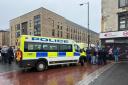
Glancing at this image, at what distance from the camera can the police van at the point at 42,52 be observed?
17922 mm

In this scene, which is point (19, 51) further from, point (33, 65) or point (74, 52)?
point (74, 52)

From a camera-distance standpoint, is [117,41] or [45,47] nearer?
[45,47]

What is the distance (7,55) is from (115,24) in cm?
1766

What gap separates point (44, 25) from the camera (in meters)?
82.3

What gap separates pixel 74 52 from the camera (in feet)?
74.1

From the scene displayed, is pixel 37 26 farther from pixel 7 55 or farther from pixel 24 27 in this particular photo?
pixel 7 55

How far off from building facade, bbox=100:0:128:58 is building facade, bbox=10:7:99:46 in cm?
4173

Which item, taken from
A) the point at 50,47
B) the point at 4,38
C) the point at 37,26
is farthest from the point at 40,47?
the point at 4,38

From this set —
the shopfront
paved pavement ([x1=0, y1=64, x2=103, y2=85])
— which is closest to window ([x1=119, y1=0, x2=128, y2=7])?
the shopfront

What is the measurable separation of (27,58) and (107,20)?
21.6 metres

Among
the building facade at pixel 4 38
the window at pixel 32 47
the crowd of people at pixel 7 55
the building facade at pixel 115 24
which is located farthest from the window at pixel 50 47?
the building facade at pixel 4 38

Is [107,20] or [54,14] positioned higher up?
[54,14]

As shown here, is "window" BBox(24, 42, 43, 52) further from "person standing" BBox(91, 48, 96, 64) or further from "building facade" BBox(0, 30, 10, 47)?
"building facade" BBox(0, 30, 10, 47)

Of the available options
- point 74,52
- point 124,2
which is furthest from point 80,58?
point 124,2
